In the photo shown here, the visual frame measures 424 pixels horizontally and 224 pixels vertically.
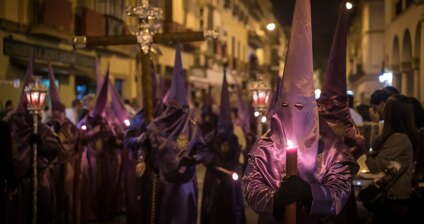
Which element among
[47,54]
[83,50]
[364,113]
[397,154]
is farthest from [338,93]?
[83,50]

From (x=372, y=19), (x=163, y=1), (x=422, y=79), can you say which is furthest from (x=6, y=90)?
(x=372, y=19)

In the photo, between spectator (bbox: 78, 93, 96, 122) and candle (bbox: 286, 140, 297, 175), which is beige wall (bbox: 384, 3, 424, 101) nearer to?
spectator (bbox: 78, 93, 96, 122)

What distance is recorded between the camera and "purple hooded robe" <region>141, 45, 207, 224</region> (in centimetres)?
764

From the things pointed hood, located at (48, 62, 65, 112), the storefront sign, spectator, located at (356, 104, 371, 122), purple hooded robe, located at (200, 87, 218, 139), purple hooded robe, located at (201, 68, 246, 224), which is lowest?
purple hooded robe, located at (201, 68, 246, 224)

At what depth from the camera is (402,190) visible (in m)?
5.96

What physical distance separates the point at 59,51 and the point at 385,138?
15.0 meters

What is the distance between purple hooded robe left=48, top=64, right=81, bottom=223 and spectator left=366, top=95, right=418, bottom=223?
484cm

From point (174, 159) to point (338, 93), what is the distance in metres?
3.06

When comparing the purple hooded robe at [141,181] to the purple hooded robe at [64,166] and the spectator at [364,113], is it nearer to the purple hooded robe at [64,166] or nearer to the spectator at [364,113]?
the purple hooded robe at [64,166]

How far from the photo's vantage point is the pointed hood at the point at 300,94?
3.58 m

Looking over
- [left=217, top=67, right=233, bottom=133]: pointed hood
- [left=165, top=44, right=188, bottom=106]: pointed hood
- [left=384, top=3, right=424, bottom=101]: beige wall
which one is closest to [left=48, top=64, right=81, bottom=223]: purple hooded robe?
[left=165, top=44, right=188, bottom=106]: pointed hood

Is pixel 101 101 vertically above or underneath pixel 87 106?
above

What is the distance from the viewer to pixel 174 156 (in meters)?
7.63

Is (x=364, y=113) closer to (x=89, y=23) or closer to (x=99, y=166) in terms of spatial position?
(x=99, y=166)
